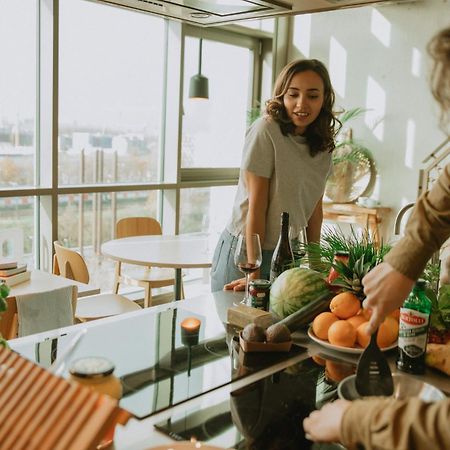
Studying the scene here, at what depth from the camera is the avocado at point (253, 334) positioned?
1383 millimetres

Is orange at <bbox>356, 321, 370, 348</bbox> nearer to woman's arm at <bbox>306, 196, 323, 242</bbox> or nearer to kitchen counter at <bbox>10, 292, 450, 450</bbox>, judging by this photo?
kitchen counter at <bbox>10, 292, 450, 450</bbox>

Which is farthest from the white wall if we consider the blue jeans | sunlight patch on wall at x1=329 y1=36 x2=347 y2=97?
the blue jeans

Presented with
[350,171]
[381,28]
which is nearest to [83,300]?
[350,171]

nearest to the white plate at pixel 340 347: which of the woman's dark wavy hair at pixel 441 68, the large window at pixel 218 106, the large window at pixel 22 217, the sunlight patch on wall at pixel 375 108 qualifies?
the woman's dark wavy hair at pixel 441 68

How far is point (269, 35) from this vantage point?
570 cm

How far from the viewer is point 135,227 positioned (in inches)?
161

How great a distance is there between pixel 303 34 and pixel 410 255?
5085 mm

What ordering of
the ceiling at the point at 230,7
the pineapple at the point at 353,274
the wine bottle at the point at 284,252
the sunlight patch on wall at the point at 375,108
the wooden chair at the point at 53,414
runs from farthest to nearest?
1. the sunlight patch on wall at the point at 375,108
2. the wine bottle at the point at 284,252
3. the ceiling at the point at 230,7
4. the pineapple at the point at 353,274
5. the wooden chair at the point at 53,414

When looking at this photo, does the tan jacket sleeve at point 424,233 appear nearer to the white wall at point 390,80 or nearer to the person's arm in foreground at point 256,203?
the person's arm in foreground at point 256,203

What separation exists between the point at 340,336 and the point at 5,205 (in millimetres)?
3194

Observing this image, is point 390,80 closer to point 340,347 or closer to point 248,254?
point 248,254

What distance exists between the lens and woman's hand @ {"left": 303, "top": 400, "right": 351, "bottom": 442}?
0.83 m

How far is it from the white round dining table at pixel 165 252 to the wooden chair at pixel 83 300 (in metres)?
0.17

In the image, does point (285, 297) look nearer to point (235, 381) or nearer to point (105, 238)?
point (235, 381)
